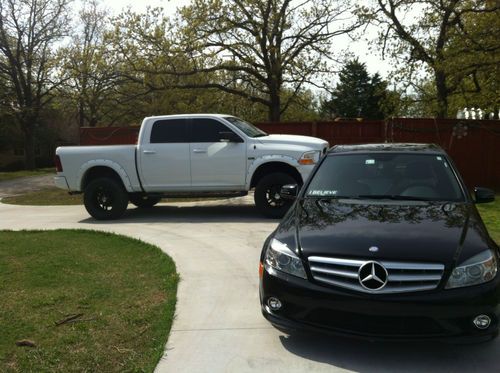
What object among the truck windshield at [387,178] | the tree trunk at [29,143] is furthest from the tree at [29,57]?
the truck windshield at [387,178]

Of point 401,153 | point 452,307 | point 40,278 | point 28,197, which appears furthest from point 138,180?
point 28,197

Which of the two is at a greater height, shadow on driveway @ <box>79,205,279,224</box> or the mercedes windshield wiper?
the mercedes windshield wiper

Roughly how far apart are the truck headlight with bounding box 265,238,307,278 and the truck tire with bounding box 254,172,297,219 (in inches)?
216

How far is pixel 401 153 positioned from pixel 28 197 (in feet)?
49.4

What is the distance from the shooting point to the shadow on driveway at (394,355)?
3.42 meters

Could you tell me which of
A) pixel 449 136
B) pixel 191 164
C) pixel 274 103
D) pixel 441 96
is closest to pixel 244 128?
pixel 191 164

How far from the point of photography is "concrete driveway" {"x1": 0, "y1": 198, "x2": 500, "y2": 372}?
3.49m

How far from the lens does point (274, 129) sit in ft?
51.0

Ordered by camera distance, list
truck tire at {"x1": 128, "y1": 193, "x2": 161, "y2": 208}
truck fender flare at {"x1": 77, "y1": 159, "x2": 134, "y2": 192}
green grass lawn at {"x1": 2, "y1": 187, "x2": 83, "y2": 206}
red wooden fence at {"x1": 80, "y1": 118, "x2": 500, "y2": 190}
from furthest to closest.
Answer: red wooden fence at {"x1": 80, "y1": 118, "x2": 500, "y2": 190}
green grass lawn at {"x1": 2, "y1": 187, "x2": 83, "y2": 206}
truck tire at {"x1": 128, "y1": 193, "x2": 161, "y2": 208}
truck fender flare at {"x1": 77, "y1": 159, "x2": 134, "y2": 192}

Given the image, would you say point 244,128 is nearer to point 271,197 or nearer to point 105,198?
point 271,197

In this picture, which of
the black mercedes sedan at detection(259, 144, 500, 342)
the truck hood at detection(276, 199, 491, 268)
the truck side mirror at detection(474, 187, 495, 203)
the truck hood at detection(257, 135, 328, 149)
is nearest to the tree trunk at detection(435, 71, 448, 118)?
the truck hood at detection(257, 135, 328, 149)

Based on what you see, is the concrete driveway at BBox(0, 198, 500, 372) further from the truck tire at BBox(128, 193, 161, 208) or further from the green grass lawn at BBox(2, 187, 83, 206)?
the green grass lawn at BBox(2, 187, 83, 206)

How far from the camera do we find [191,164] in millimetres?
9766

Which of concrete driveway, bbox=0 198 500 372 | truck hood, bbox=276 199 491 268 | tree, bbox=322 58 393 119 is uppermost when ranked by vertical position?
tree, bbox=322 58 393 119
